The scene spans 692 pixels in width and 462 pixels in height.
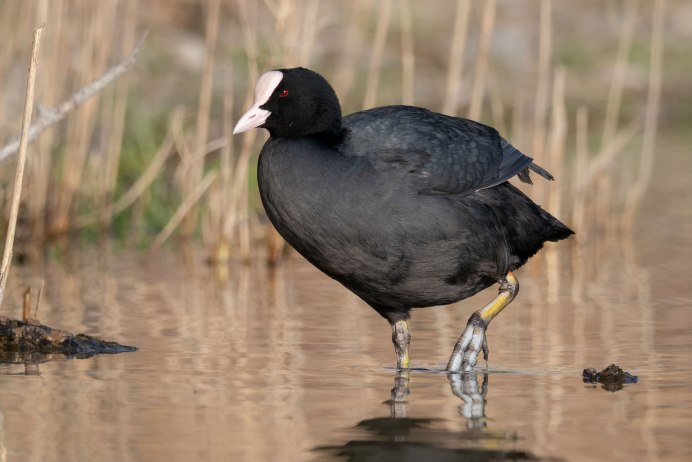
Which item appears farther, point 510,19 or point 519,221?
point 510,19

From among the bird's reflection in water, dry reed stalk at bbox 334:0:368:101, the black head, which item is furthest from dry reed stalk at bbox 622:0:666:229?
the bird's reflection in water

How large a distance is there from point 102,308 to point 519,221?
2.17 m

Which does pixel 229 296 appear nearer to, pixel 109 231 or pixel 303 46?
pixel 303 46

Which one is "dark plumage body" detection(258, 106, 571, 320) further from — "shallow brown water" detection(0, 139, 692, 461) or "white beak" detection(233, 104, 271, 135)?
"shallow brown water" detection(0, 139, 692, 461)

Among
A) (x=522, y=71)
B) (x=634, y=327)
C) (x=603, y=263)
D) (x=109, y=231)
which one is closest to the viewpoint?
(x=634, y=327)

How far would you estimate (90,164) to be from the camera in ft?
31.6

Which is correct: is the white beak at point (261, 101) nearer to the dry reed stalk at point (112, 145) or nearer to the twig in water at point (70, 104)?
the twig in water at point (70, 104)

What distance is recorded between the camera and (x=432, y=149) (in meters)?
5.38

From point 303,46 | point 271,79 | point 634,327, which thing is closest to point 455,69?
point 303,46

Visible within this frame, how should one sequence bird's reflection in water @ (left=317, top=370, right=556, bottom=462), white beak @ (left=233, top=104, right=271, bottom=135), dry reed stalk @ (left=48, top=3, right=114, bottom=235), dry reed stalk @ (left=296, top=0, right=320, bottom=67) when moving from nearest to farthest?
bird's reflection in water @ (left=317, top=370, right=556, bottom=462), white beak @ (left=233, top=104, right=271, bottom=135), dry reed stalk @ (left=296, top=0, right=320, bottom=67), dry reed stalk @ (left=48, top=3, right=114, bottom=235)

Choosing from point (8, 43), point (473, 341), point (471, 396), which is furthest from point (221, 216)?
point (471, 396)

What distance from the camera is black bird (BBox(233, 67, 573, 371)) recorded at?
16.4 feet

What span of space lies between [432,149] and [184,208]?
3618mm

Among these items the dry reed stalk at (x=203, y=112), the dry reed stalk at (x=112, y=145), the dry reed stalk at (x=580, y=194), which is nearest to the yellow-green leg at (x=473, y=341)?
the dry reed stalk at (x=203, y=112)
